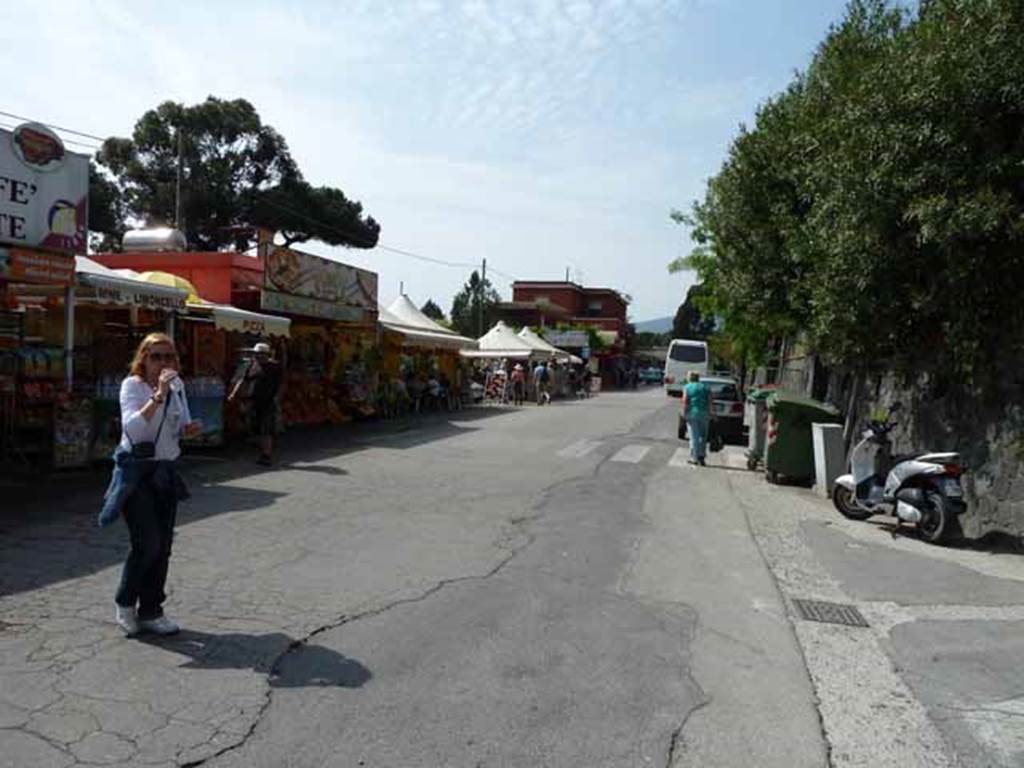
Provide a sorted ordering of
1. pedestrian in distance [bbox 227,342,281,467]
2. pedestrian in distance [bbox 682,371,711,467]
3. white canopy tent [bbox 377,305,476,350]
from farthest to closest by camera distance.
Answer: white canopy tent [bbox 377,305,476,350] < pedestrian in distance [bbox 682,371,711,467] < pedestrian in distance [bbox 227,342,281,467]

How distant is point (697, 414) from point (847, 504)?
16.9 ft

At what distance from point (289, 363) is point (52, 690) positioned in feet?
53.0

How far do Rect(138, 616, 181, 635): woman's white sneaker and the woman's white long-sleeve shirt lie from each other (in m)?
0.97

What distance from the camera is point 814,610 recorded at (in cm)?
671

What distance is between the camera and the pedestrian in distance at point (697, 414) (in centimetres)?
1553

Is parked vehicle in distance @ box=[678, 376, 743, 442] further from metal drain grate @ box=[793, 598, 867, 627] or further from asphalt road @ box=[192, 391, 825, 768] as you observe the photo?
metal drain grate @ box=[793, 598, 867, 627]

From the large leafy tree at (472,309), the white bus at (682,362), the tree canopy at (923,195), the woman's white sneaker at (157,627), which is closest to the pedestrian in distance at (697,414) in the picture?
the tree canopy at (923,195)

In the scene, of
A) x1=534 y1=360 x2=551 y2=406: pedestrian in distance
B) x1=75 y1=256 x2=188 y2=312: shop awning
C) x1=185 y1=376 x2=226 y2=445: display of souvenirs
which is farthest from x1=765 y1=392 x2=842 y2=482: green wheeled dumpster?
x1=534 y1=360 x2=551 y2=406: pedestrian in distance

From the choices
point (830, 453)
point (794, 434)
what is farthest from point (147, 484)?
point (794, 434)

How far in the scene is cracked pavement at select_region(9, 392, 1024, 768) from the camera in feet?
13.3

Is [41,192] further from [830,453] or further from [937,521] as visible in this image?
[937,521]

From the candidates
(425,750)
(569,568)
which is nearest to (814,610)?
(569,568)

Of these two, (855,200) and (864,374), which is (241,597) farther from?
(864,374)

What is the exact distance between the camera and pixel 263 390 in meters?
13.6
